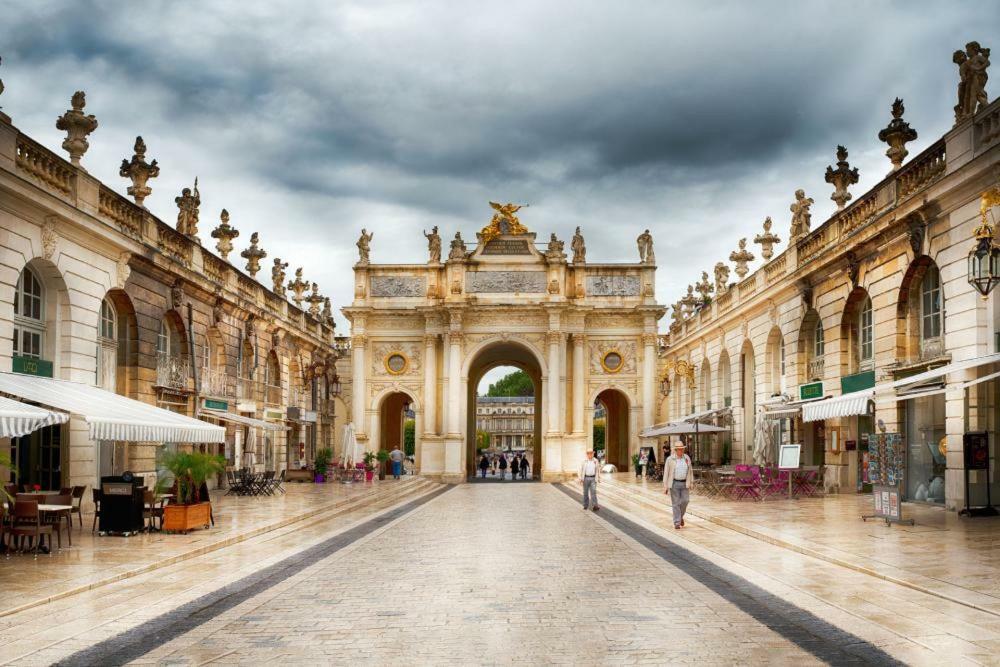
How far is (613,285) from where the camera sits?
45.7 m

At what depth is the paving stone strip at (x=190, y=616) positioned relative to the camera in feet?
23.0

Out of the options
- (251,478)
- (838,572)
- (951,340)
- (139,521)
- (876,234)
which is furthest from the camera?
(251,478)

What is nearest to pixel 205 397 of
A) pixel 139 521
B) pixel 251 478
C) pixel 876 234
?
pixel 251 478

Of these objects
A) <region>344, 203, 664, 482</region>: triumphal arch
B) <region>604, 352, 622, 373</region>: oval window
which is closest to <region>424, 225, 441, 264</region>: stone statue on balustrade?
<region>344, 203, 664, 482</region>: triumphal arch

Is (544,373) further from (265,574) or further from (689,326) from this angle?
(265,574)

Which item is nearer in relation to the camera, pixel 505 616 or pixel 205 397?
pixel 505 616

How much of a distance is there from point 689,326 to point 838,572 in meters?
32.7

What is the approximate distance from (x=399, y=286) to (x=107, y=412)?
104 ft

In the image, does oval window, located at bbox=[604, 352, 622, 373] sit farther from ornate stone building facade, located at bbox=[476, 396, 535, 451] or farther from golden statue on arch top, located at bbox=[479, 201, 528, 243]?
ornate stone building facade, located at bbox=[476, 396, 535, 451]

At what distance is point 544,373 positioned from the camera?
145 feet

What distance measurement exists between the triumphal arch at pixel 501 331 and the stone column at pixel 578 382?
0.15 feet

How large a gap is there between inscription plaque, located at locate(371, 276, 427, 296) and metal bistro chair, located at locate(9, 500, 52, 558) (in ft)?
110

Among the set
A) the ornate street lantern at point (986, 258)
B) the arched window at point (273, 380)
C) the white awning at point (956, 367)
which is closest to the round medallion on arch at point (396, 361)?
the arched window at point (273, 380)

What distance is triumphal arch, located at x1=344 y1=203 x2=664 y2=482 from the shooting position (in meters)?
43.7
